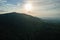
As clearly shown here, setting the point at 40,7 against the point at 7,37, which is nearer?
the point at 40,7

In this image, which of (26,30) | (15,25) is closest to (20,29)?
(26,30)

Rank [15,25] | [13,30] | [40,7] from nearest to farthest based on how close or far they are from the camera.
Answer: [40,7] → [13,30] → [15,25]

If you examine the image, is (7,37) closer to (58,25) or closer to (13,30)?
(13,30)

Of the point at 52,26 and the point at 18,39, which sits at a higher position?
the point at 52,26

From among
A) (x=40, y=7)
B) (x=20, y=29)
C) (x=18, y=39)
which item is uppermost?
(x=40, y=7)

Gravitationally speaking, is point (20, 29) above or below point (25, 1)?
below

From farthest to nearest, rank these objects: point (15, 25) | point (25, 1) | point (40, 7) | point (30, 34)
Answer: point (15, 25) → point (30, 34) → point (40, 7) → point (25, 1)

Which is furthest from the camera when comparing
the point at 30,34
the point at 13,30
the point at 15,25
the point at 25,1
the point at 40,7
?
the point at 15,25

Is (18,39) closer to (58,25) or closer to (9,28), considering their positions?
(9,28)

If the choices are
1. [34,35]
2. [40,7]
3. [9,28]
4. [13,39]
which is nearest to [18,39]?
[13,39]
